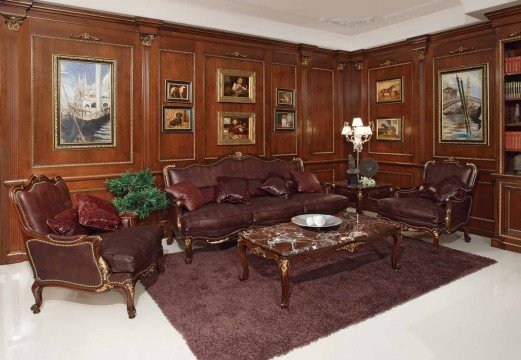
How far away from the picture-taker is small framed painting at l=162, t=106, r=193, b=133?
574 cm

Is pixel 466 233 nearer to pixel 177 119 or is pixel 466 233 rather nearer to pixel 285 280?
pixel 285 280

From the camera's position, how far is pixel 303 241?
3715 mm

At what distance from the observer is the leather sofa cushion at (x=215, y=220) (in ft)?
15.4

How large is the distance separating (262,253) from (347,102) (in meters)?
4.85

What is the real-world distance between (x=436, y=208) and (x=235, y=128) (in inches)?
124

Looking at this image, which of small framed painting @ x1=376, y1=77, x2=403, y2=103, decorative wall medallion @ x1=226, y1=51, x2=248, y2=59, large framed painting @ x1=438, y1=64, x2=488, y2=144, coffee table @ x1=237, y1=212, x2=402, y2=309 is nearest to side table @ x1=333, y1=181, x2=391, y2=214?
large framed painting @ x1=438, y1=64, x2=488, y2=144

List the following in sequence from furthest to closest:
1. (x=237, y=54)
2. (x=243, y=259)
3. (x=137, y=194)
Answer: (x=237, y=54) < (x=137, y=194) < (x=243, y=259)

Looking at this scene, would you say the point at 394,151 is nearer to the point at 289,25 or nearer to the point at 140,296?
the point at 289,25

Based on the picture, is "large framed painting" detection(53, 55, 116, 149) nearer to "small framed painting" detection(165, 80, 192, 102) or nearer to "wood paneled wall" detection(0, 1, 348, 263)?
"wood paneled wall" detection(0, 1, 348, 263)

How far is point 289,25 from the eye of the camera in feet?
22.1

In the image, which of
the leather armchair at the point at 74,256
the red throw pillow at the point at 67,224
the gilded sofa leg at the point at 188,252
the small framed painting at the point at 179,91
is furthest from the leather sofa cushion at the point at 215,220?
the small framed painting at the point at 179,91

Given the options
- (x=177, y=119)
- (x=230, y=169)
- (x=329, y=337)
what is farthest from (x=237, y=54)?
(x=329, y=337)

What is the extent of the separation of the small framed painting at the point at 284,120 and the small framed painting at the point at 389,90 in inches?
65.3

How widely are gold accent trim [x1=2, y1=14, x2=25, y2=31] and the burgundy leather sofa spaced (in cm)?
238
